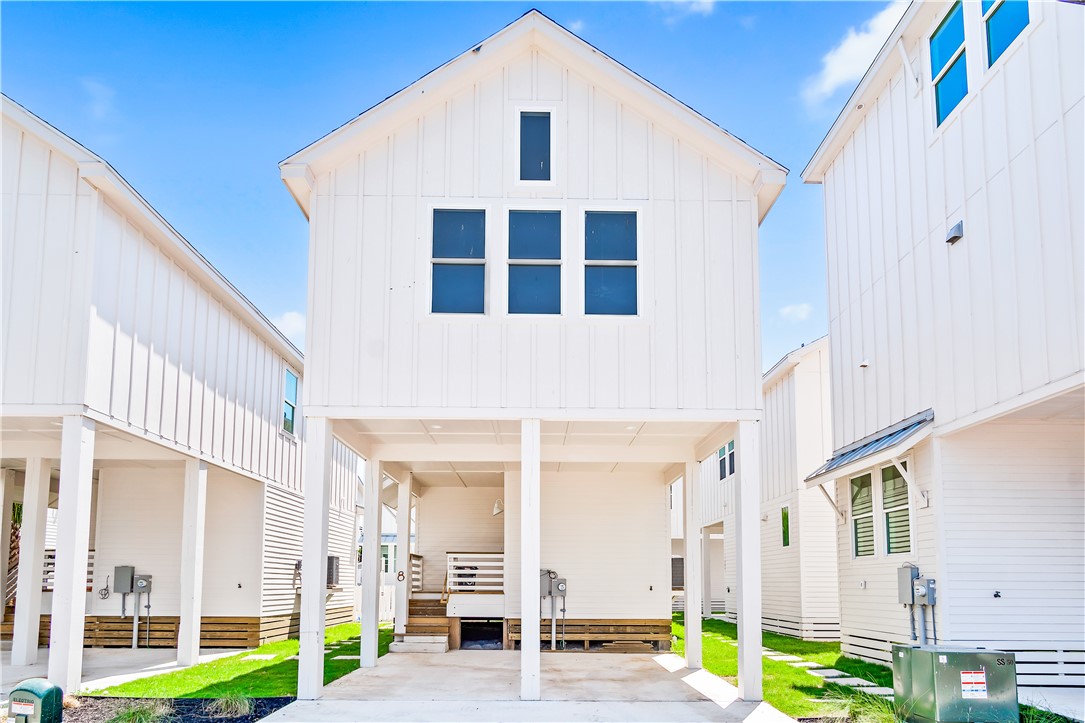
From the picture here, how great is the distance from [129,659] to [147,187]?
26.7 feet

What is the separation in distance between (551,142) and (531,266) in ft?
5.54

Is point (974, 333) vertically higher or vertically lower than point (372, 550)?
higher

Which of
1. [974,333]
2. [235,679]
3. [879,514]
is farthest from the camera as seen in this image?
A: [879,514]

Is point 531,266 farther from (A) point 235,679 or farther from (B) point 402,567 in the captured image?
(B) point 402,567

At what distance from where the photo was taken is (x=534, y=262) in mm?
11789

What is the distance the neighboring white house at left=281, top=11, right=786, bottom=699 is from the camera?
1137 centimetres

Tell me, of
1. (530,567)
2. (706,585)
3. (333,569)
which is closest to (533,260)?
(530,567)

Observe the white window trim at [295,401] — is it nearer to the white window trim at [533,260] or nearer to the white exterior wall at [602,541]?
the white exterior wall at [602,541]

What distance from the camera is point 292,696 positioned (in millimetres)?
11172

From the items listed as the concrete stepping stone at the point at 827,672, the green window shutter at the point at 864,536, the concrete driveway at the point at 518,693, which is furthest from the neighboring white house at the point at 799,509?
the concrete driveway at the point at 518,693

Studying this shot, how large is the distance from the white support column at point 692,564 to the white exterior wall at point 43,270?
903 centimetres

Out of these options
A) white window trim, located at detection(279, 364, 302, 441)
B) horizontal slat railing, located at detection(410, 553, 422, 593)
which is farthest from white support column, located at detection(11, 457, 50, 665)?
horizontal slat railing, located at detection(410, 553, 422, 593)

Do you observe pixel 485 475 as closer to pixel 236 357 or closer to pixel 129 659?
pixel 236 357

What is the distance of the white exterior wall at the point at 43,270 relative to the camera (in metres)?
11.2
